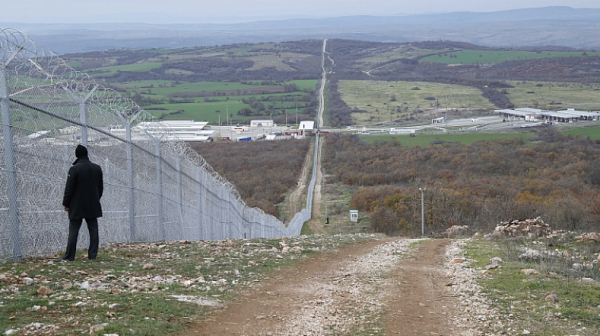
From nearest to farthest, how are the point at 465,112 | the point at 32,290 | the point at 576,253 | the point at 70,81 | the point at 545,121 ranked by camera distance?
the point at 32,290, the point at 70,81, the point at 576,253, the point at 545,121, the point at 465,112

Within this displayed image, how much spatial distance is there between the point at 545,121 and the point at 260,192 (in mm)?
63868

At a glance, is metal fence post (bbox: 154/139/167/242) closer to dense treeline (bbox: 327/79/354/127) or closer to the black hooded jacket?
the black hooded jacket

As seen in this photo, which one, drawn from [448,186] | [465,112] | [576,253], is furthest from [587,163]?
[465,112]

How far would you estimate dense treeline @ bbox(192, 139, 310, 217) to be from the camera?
50.4 m

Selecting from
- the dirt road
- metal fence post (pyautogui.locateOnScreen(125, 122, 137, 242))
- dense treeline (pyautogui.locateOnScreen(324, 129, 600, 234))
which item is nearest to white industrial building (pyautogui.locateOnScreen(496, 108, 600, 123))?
dense treeline (pyautogui.locateOnScreen(324, 129, 600, 234))

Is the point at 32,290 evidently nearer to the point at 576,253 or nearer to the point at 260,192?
the point at 576,253

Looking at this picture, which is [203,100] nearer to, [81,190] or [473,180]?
[473,180]

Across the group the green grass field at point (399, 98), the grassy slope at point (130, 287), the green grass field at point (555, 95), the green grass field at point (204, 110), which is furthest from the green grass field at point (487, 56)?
the grassy slope at point (130, 287)

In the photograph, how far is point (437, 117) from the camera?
10962 centimetres

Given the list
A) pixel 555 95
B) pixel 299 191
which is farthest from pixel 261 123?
pixel 555 95

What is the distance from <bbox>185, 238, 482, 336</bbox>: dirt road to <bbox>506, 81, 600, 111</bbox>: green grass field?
10844cm

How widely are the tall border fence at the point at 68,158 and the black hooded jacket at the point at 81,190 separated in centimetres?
38

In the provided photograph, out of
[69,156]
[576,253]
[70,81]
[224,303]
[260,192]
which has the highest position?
[70,81]

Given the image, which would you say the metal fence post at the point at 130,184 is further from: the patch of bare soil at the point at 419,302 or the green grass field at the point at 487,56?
the green grass field at the point at 487,56
